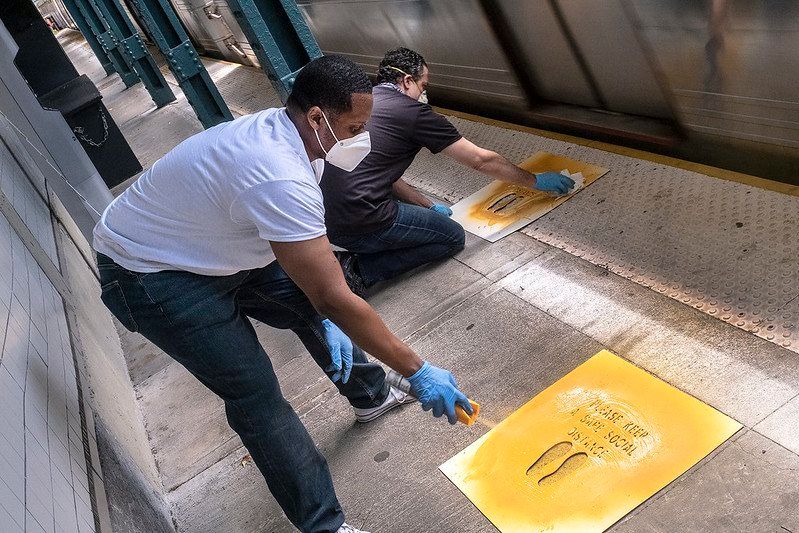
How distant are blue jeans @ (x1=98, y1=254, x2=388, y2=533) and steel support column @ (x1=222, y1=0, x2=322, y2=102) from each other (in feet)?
7.94

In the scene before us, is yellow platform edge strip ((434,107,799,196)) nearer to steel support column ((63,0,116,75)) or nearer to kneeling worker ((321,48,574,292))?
kneeling worker ((321,48,574,292))

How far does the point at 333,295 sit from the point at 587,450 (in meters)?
1.09

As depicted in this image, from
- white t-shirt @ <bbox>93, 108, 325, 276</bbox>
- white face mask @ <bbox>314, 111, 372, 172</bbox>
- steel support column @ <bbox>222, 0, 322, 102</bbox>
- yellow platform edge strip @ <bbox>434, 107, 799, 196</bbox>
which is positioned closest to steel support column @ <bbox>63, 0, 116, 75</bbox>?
steel support column @ <bbox>222, 0, 322, 102</bbox>

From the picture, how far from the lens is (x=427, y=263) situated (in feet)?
13.1

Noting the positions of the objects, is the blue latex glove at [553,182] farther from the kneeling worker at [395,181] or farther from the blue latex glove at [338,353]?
the blue latex glove at [338,353]

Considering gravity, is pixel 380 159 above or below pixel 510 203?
above

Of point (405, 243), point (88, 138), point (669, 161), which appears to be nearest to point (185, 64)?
point (88, 138)

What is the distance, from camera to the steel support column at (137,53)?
10781 mm

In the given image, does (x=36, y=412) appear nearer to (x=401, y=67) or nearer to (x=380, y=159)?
(x=380, y=159)

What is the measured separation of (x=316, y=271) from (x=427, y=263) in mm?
2078

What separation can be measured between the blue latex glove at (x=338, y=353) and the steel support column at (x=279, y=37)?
2.23 metres

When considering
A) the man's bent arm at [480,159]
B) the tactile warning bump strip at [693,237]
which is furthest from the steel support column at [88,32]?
the tactile warning bump strip at [693,237]

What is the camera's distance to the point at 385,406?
9.75ft

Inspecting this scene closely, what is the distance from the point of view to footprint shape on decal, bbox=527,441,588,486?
2377 millimetres
